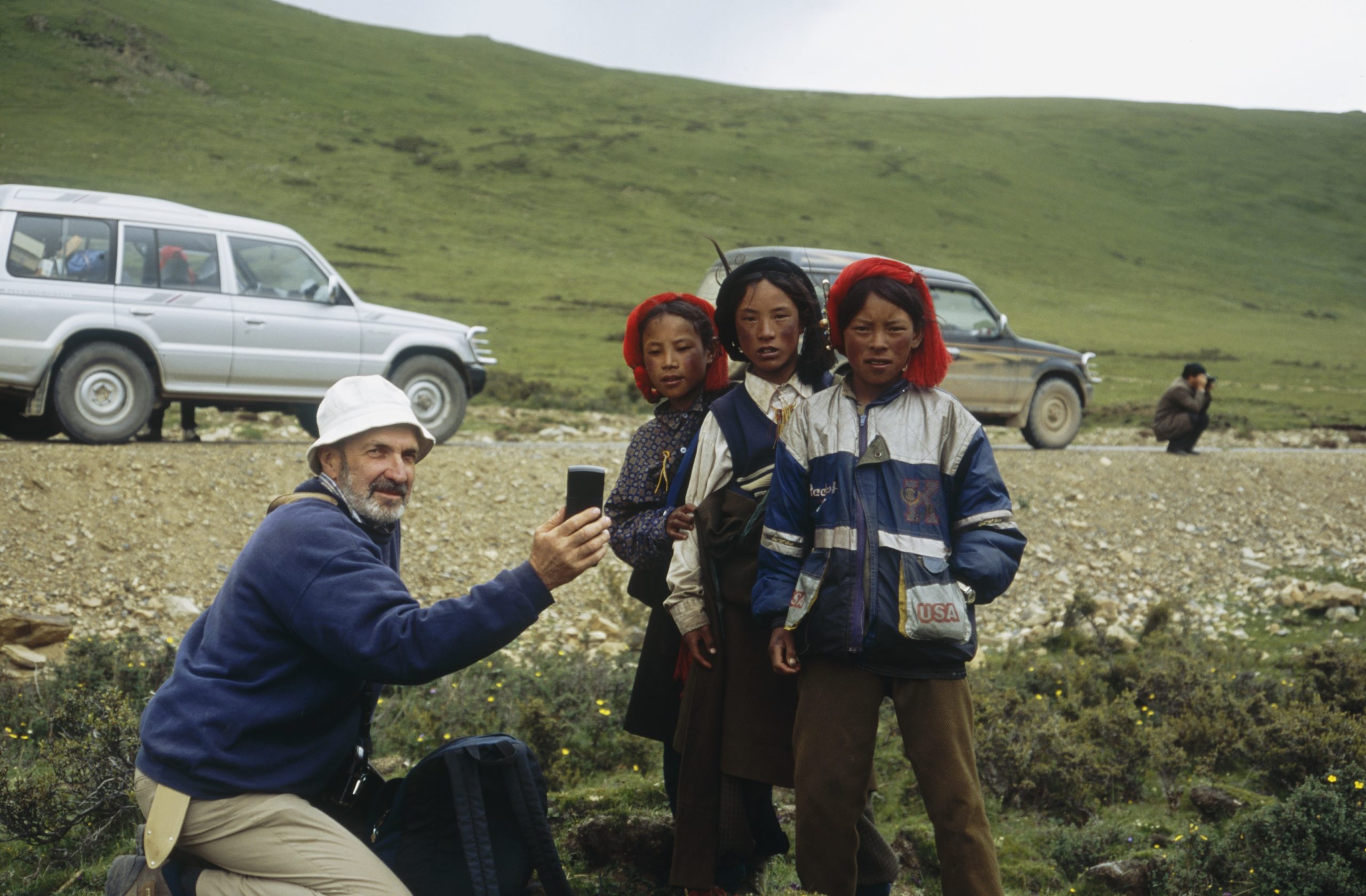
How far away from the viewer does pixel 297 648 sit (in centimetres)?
240

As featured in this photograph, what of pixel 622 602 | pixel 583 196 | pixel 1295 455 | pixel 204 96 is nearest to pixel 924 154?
pixel 583 196

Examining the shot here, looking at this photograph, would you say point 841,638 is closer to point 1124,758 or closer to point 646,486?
point 646,486

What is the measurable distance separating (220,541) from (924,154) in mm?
84365

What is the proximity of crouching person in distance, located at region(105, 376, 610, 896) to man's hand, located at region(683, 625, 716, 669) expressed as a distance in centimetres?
70

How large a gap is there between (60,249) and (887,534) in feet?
27.9

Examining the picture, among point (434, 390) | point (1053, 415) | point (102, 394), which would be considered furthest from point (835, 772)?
point (1053, 415)

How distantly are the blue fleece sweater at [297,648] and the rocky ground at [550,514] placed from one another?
5.35m

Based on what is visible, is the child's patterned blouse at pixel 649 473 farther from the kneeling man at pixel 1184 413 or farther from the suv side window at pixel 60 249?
the kneeling man at pixel 1184 413

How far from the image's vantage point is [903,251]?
62.7 metres

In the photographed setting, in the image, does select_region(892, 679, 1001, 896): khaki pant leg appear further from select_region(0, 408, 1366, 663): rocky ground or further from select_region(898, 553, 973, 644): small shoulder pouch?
select_region(0, 408, 1366, 663): rocky ground

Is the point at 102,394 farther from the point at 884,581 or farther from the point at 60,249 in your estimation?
the point at 884,581

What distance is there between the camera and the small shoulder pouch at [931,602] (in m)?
2.63

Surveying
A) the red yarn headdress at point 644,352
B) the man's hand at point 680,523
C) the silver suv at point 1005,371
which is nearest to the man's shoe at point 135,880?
the man's hand at point 680,523

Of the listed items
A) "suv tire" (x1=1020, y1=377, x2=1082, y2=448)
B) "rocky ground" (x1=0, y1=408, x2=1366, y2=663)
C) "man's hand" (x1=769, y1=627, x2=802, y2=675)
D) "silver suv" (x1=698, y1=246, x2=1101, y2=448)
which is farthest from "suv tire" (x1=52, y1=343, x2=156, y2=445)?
"suv tire" (x1=1020, y1=377, x2=1082, y2=448)
